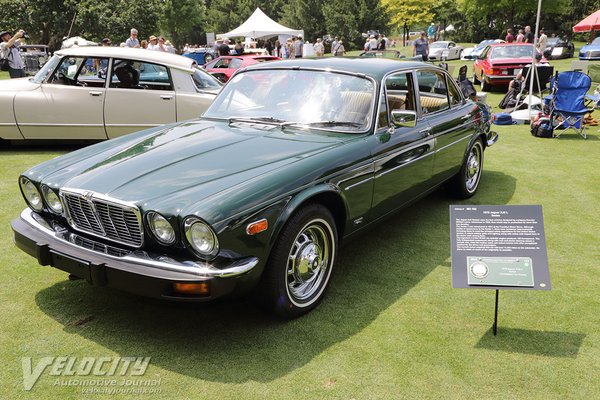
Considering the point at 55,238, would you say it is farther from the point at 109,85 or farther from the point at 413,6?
the point at 413,6

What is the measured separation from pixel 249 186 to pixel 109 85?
233 inches

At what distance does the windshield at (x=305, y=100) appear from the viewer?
4242mm

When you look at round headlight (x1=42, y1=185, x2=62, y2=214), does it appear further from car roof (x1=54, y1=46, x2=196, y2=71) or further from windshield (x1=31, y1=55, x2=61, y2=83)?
windshield (x1=31, y1=55, x2=61, y2=83)

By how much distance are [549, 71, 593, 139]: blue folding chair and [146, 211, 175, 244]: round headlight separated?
29.1 ft

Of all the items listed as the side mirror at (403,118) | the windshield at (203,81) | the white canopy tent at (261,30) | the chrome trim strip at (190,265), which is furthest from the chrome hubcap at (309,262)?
the white canopy tent at (261,30)

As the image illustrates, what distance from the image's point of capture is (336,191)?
3.70 m

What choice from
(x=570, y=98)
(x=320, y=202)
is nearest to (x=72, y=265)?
(x=320, y=202)

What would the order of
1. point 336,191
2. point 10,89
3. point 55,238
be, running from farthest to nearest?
1. point 10,89
2. point 336,191
3. point 55,238

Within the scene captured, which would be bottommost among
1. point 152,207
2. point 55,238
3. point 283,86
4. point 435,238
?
point 435,238

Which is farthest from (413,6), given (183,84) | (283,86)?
(283,86)

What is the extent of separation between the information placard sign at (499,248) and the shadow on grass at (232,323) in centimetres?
72

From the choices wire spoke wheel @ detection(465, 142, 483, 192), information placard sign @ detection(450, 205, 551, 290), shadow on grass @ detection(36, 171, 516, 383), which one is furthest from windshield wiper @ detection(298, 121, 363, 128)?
wire spoke wheel @ detection(465, 142, 483, 192)

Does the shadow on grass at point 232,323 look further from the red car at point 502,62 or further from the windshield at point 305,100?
the red car at point 502,62

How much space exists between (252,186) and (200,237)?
44 cm
